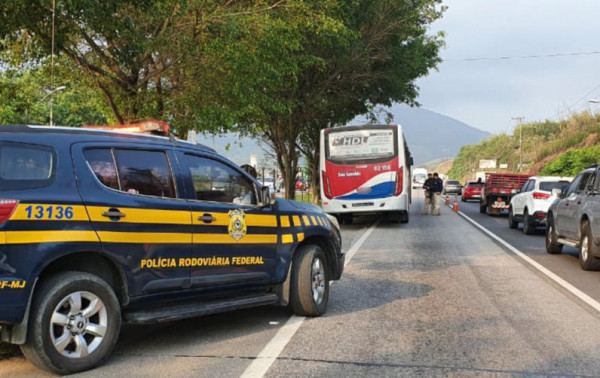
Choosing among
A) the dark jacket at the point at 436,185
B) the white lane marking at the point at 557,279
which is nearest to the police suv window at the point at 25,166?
the white lane marking at the point at 557,279

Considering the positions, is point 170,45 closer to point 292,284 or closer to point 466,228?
point 292,284

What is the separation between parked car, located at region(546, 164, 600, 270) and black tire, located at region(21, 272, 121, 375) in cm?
786

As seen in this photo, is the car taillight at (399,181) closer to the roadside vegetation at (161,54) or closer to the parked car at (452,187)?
the roadside vegetation at (161,54)

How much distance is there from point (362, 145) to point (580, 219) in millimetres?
9079

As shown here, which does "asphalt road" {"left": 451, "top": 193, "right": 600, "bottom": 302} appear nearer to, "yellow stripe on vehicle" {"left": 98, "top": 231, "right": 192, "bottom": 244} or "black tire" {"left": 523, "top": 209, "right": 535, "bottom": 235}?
"black tire" {"left": 523, "top": 209, "right": 535, "bottom": 235}

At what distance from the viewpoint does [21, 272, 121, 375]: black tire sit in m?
4.52

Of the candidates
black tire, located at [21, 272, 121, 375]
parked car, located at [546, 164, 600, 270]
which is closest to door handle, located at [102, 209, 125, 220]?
black tire, located at [21, 272, 121, 375]

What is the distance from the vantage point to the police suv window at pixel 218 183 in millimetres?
5832

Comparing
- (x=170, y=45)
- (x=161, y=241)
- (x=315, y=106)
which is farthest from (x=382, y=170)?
(x=161, y=241)

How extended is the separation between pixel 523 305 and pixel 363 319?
6.83 ft

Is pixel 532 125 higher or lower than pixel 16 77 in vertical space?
higher

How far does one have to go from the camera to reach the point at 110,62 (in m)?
15.3

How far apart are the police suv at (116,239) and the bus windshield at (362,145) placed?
42.6ft

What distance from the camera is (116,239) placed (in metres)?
4.91
